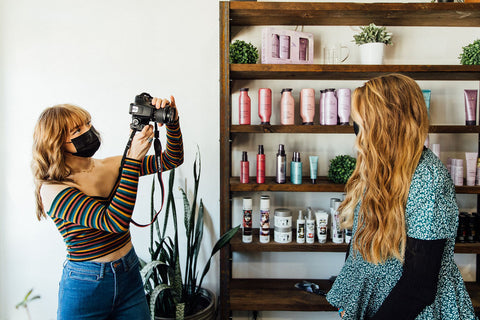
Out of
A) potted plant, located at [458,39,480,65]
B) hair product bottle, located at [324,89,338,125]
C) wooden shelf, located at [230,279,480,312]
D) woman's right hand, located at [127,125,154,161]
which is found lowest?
wooden shelf, located at [230,279,480,312]

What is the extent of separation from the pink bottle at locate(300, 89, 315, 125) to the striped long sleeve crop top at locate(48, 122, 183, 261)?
1032 millimetres

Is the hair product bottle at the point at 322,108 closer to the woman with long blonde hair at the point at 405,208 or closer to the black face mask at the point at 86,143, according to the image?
the woman with long blonde hair at the point at 405,208

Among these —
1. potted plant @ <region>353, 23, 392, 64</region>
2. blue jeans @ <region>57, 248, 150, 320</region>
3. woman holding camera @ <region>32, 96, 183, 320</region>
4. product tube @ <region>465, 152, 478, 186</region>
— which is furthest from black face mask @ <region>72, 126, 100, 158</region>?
product tube @ <region>465, 152, 478, 186</region>

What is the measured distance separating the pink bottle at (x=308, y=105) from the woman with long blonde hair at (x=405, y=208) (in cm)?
83

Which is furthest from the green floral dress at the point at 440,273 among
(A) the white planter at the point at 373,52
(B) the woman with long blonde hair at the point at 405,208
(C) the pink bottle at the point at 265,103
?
(A) the white planter at the point at 373,52

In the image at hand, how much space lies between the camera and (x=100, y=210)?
1.10 m

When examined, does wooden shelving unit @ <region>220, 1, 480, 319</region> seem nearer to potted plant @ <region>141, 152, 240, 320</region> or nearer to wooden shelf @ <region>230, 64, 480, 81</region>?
wooden shelf @ <region>230, 64, 480, 81</region>

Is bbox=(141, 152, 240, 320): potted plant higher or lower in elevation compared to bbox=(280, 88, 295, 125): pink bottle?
lower

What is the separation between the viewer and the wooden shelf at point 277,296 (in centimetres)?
180

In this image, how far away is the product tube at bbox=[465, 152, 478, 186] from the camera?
185 centimetres

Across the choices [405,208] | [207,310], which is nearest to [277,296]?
[207,310]

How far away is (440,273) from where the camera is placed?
3.24ft

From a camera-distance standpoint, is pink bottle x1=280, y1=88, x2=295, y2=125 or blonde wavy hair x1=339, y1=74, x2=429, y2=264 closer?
blonde wavy hair x1=339, y1=74, x2=429, y2=264

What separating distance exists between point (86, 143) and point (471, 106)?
194 cm
